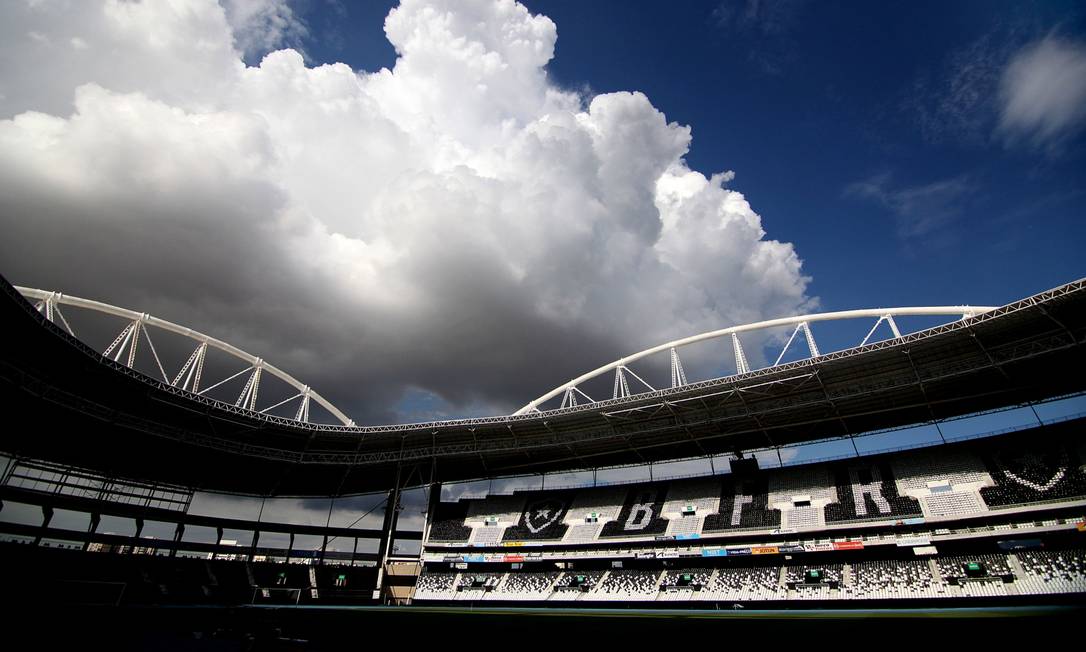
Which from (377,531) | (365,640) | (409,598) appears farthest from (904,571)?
(377,531)

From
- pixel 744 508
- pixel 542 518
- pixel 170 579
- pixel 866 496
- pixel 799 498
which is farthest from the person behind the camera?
pixel 542 518

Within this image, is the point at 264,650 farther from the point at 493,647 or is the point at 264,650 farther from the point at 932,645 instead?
the point at 932,645

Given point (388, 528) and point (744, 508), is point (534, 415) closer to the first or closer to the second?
point (744, 508)

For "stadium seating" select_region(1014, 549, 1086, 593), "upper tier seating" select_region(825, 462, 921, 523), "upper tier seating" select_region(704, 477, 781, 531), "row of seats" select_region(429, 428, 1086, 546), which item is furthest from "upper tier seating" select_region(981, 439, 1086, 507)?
"upper tier seating" select_region(704, 477, 781, 531)

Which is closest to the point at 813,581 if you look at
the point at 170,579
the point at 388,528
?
the point at 388,528

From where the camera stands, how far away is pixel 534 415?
1832 inches

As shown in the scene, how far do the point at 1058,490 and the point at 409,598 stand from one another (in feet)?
180

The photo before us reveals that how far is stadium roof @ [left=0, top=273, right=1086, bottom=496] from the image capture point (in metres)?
33.7

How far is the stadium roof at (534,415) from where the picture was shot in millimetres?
33688

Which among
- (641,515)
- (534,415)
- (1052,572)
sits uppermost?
(534,415)

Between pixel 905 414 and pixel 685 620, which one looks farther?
pixel 905 414

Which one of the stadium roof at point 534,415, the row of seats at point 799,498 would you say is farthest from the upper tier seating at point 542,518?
the stadium roof at point 534,415

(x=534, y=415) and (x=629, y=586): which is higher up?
(x=534, y=415)

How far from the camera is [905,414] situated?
42438 mm
